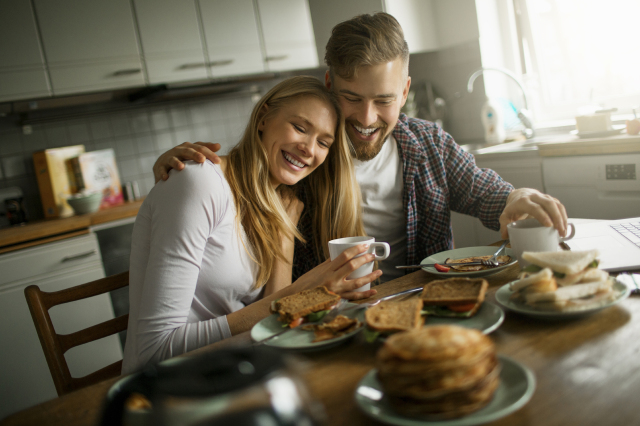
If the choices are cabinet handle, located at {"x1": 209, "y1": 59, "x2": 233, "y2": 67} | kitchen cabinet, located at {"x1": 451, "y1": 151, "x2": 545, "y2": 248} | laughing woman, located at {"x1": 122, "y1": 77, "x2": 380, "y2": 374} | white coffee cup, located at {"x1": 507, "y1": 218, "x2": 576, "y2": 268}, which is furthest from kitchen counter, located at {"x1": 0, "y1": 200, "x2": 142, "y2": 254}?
white coffee cup, located at {"x1": 507, "y1": 218, "x2": 576, "y2": 268}

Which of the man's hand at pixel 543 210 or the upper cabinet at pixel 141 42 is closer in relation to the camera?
the man's hand at pixel 543 210

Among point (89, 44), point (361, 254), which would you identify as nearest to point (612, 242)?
point (361, 254)

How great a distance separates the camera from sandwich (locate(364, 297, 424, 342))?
2.27ft

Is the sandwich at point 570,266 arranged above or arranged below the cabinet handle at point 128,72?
below

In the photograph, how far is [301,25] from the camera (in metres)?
3.33

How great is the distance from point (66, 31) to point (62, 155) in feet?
2.20

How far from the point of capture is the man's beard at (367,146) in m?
1.56

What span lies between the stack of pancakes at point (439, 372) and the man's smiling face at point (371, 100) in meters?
1.05

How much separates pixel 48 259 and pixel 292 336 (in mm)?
2006

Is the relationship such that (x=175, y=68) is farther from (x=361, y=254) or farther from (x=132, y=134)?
(x=361, y=254)

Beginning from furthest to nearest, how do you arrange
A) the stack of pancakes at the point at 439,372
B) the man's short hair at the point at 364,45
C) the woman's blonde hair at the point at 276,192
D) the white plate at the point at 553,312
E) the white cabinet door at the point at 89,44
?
the white cabinet door at the point at 89,44 < the man's short hair at the point at 364,45 < the woman's blonde hair at the point at 276,192 < the white plate at the point at 553,312 < the stack of pancakes at the point at 439,372

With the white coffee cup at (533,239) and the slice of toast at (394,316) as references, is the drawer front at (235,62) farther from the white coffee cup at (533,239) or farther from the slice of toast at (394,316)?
the slice of toast at (394,316)

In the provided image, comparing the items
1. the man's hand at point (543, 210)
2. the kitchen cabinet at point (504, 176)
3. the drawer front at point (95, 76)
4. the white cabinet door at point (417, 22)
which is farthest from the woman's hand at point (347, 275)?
the white cabinet door at point (417, 22)

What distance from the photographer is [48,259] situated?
92.7 inches
